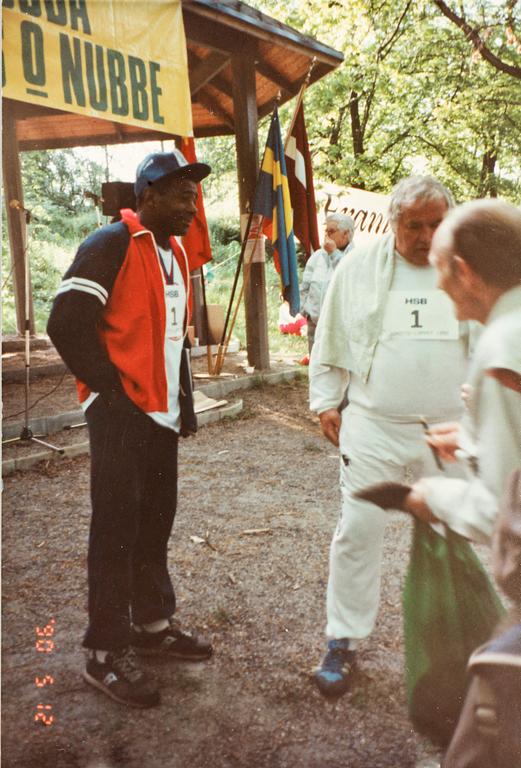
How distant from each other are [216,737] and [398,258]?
47.5 inches

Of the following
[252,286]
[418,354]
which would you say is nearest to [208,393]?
[252,286]

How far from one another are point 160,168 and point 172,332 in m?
0.44

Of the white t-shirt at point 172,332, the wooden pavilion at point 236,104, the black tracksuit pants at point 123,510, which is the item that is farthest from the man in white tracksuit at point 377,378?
the wooden pavilion at point 236,104

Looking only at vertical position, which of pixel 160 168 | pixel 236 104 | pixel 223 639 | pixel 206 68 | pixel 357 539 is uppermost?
pixel 206 68

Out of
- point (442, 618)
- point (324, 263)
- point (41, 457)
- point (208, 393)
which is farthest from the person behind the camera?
point (208, 393)

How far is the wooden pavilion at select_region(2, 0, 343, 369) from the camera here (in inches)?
89.2

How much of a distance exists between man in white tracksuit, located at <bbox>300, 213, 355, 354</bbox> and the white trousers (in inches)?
15.4

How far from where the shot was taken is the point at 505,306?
1.10m

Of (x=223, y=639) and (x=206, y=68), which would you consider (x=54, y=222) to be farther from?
(x=206, y=68)

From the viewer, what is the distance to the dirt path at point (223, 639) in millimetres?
1466

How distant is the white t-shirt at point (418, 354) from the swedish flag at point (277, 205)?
864 millimetres

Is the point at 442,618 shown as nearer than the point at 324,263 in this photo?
Yes

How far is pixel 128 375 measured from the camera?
168 centimetres

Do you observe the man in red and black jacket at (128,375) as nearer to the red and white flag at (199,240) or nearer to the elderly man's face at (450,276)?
the red and white flag at (199,240)
